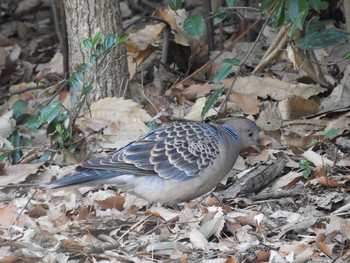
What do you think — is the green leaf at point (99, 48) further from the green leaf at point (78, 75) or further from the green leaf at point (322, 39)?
the green leaf at point (322, 39)

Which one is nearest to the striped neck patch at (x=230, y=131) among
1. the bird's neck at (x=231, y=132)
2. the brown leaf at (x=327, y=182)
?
the bird's neck at (x=231, y=132)

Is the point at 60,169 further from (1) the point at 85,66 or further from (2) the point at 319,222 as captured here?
(2) the point at 319,222

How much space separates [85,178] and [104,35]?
6.17ft

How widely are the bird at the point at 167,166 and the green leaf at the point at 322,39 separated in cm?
116

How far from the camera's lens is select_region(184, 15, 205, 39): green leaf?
7.05m

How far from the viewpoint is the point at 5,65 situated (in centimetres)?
927

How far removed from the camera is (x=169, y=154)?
613 centimetres

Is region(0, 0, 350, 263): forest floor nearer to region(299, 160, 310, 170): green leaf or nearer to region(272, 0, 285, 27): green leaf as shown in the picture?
region(299, 160, 310, 170): green leaf

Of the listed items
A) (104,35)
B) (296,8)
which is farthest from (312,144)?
(104,35)

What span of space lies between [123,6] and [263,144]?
4130 millimetres

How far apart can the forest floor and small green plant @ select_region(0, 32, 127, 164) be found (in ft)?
0.12

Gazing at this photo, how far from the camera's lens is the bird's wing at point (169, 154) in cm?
595

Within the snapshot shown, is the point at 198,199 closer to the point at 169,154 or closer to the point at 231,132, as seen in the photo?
the point at 169,154

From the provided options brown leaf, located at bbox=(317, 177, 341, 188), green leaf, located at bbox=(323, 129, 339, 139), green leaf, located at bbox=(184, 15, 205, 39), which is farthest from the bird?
green leaf, located at bbox=(184, 15, 205, 39)
